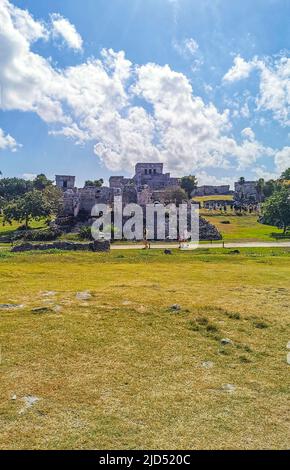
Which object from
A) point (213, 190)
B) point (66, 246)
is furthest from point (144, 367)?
point (213, 190)

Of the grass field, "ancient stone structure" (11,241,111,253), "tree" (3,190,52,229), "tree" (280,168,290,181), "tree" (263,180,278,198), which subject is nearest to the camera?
the grass field

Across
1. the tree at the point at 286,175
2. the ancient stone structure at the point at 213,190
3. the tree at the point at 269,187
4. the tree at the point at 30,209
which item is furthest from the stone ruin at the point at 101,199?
the ancient stone structure at the point at 213,190

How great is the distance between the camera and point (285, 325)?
1456 centimetres

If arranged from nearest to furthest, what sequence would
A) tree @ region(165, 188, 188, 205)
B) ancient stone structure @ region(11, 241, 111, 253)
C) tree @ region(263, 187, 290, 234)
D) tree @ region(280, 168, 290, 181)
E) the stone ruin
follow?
ancient stone structure @ region(11, 241, 111, 253) < the stone ruin < tree @ region(263, 187, 290, 234) < tree @ region(165, 188, 188, 205) < tree @ region(280, 168, 290, 181)

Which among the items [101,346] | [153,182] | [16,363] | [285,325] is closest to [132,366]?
[101,346]

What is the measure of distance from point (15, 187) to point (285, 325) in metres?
144

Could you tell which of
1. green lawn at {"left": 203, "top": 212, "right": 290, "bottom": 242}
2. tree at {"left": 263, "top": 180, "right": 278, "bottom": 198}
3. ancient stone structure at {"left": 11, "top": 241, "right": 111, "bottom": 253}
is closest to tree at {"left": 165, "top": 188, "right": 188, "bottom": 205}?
green lawn at {"left": 203, "top": 212, "right": 290, "bottom": 242}

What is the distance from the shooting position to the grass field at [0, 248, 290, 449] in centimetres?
771

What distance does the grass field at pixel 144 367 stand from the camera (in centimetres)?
771

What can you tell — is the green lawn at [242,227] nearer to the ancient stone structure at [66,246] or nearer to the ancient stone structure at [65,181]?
the ancient stone structure at [66,246]

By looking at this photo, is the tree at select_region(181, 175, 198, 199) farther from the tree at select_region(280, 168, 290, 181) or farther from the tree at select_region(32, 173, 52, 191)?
the tree at select_region(32, 173, 52, 191)

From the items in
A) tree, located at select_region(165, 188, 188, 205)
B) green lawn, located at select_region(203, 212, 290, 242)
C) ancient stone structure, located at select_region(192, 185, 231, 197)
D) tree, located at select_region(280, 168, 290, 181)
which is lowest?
green lawn, located at select_region(203, 212, 290, 242)

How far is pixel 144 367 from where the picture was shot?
10.8 m

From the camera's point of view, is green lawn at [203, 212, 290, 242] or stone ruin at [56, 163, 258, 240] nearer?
green lawn at [203, 212, 290, 242]
